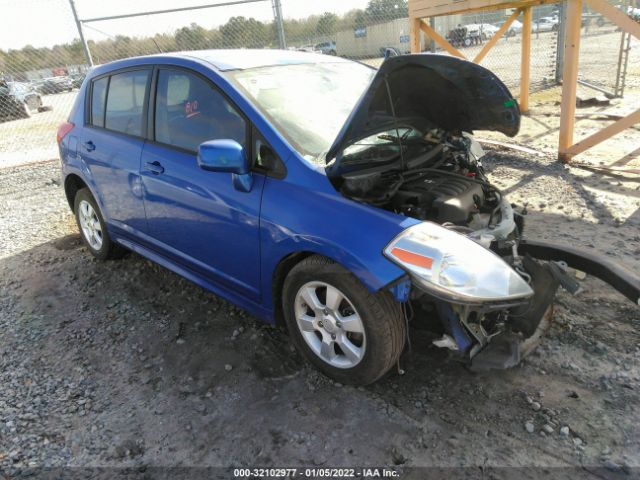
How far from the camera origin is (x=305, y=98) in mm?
3152

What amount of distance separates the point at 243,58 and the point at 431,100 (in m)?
1.33

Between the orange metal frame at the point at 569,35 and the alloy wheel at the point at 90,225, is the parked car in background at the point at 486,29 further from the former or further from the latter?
the alloy wheel at the point at 90,225

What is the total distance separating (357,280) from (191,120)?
64.9 inches

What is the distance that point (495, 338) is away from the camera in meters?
2.64

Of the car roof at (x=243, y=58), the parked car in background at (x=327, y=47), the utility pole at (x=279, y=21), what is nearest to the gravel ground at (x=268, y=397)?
the car roof at (x=243, y=58)

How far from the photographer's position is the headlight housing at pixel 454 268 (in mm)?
2178

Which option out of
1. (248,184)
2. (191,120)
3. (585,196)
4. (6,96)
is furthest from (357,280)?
(6,96)

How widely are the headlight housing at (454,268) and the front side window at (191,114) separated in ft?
3.94

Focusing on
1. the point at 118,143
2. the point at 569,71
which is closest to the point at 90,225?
the point at 118,143

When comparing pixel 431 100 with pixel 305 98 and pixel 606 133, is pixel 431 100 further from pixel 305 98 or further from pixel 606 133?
pixel 606 133

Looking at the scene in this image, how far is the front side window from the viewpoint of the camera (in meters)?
2.98

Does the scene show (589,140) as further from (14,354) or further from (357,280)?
(14,354)

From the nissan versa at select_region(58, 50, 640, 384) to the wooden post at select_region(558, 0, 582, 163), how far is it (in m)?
3.43

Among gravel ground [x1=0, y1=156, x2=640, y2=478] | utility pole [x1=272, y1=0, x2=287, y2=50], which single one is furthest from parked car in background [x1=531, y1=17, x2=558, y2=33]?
gravel ground [x1=0, y1=156, x2=640, y2=478]
